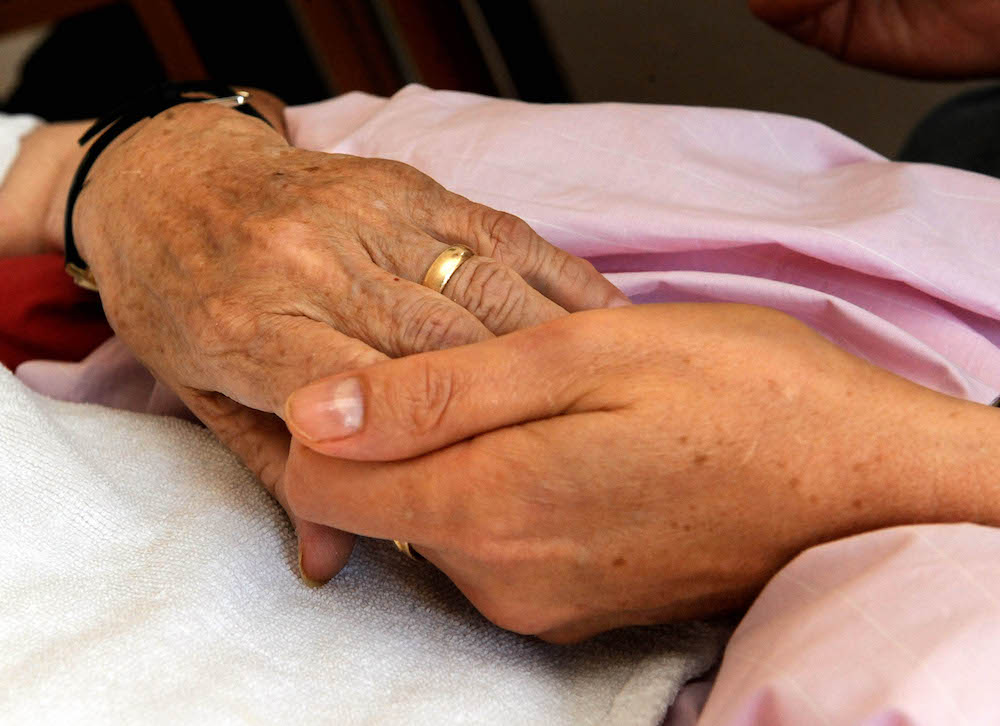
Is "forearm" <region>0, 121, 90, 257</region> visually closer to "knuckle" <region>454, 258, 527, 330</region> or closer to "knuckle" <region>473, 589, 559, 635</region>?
"knuckle" <region>454, 258, 527, 330</region>

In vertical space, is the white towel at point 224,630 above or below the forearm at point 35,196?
below

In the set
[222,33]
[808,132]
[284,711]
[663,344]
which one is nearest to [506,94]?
[222,33]

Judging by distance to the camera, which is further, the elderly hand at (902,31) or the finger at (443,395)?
the elderly hand at (902,31)

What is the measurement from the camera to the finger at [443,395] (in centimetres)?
54

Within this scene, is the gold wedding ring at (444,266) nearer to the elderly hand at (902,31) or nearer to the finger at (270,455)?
the finger at (270,455)

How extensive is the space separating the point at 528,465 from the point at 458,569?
0.31ft

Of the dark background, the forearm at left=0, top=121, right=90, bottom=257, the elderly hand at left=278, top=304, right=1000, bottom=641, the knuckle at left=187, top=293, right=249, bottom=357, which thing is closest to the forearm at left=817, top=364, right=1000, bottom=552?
the elderly hand at left=278, top=304, right=1000, bottom=641

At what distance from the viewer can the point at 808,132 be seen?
859 millimetres

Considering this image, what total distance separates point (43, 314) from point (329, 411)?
46 centimetres

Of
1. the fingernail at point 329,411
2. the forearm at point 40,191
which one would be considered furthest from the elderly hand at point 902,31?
the fingernail at point 329,411

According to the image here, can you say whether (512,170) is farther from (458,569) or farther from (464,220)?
(458,569)

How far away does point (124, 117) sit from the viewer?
88cm

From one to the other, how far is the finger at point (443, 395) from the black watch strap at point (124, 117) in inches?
16.0

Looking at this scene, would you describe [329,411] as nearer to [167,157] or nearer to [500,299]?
[500,299]
